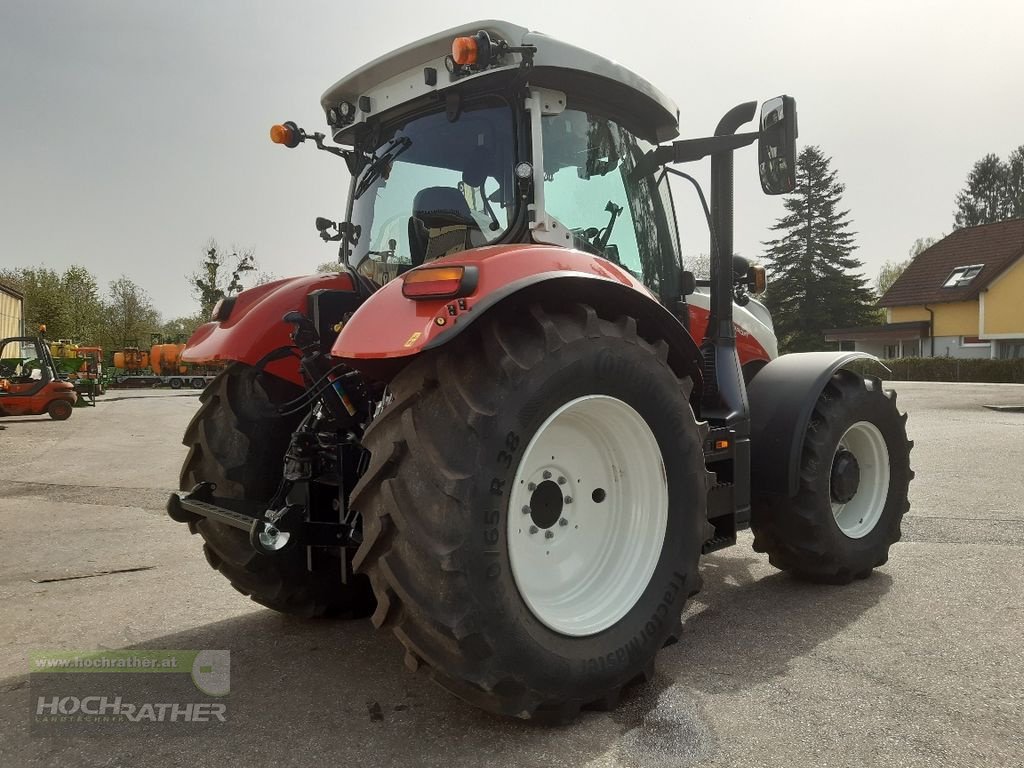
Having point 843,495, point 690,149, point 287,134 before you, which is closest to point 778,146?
point 690,149

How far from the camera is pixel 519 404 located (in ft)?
7.83

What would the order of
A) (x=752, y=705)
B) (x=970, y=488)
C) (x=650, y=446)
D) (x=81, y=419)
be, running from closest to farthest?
(x=752, y=705), (x=650, y=446), (x=970, y=488), (x=81, y=419)

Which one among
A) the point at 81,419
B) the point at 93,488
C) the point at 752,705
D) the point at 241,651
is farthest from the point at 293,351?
the point at 81,419

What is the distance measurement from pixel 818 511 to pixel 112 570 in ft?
13.9

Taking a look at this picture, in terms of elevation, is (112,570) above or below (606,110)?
below

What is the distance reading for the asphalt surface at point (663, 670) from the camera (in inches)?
93.6

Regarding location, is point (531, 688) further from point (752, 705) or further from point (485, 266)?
point (485, 266)

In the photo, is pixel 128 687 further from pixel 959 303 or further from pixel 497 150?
pixel 959 303

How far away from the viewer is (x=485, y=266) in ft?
7.94

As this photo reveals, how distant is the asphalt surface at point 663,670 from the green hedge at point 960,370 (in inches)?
1074

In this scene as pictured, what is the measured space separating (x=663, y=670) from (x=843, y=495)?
169cm

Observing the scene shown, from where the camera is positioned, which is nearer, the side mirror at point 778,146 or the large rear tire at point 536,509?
the large rear tire at point 536,509

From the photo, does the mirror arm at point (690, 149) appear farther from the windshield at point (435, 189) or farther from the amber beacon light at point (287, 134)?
the amber beacon light at point (287, 134)

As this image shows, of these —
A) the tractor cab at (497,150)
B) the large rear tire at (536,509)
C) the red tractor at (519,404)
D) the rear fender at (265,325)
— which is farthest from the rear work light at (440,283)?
the rear fender at (265,325)
